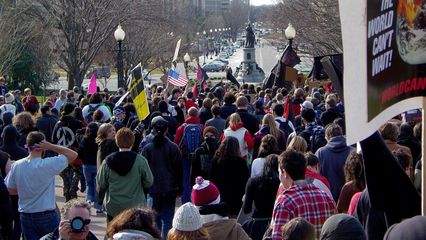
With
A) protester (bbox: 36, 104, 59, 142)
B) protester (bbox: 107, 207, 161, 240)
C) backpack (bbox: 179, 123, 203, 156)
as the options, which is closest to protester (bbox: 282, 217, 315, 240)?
protester (bbox: 107, 207, 161, 240)

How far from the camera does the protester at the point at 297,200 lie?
5.93 meters

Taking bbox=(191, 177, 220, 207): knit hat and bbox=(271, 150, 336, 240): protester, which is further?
bbox=(191, 177, 220, 207): knit hat

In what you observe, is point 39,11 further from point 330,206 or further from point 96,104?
point 330,206

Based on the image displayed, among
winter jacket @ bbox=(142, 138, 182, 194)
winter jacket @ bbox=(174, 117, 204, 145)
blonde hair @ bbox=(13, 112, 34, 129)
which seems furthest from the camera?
winter jacket @ bbox=(174, 117, 204, 145)

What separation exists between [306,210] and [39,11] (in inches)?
1243

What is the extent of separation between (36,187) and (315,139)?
426cm

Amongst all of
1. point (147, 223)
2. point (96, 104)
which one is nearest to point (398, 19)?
point (147, 223)

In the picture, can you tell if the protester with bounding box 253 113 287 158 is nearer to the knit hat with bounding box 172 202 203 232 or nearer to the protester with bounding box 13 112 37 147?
the protester with bounding box 13 112 37 147

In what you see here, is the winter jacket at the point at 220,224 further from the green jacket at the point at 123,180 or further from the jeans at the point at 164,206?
the jeans at the point at 164,206

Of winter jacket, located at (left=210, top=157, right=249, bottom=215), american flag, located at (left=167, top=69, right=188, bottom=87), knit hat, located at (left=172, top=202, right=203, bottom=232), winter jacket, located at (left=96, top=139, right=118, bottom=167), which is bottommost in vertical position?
winter jacket, located at (left=210, top=157, right=249, bottom=215)

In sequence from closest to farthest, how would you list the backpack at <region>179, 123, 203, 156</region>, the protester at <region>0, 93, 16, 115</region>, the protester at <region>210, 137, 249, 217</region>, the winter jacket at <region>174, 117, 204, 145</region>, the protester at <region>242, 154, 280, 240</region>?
the protester at <region>242, 154, 280, 240</region>, the protester at <region>210, 137, 249, 217</region>, the backpack at <region>179, 123, 203, 156</region>, the winter jacket at <region>174, 117, 204, 145</region>, the protester at <region>0, 93, 16, 115</region>

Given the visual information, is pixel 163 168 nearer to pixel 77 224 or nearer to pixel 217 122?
pixel 217 122

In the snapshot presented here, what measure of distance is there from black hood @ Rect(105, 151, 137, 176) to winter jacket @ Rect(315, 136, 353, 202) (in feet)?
6.73

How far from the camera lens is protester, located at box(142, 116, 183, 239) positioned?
10344mm
